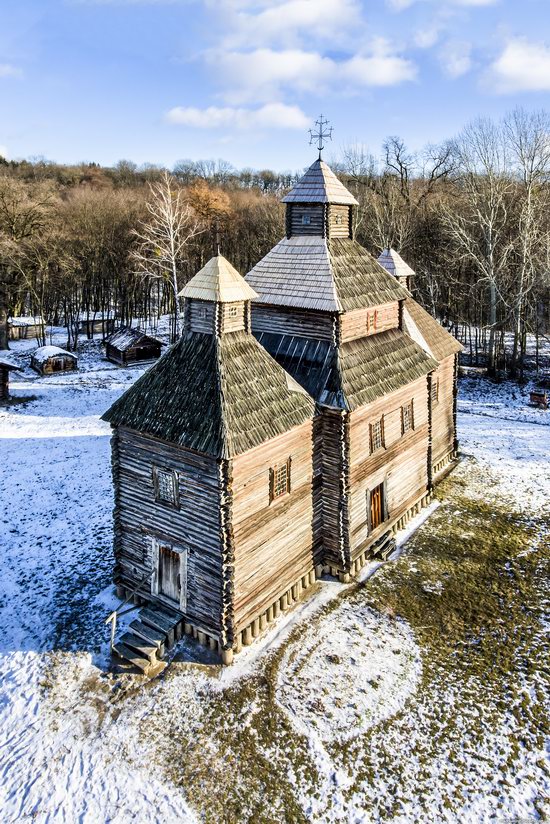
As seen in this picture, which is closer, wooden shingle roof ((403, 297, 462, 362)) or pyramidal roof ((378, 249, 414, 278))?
wooden shingle roof ((403, 297, 462, 362))

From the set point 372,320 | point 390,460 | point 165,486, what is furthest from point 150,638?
point 372,320

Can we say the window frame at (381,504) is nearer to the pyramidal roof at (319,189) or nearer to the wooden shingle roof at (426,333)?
the wooden shingle roof at (426,333)

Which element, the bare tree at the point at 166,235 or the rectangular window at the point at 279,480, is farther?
the bare tree at the point at 166,235

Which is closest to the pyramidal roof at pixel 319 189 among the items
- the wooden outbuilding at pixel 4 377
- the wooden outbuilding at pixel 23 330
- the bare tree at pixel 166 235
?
the bare tree at pixel 166 235

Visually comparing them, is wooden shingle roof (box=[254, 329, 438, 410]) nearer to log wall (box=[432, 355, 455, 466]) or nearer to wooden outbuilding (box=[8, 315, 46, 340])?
log wall (box=[432, 355, 455, 466])

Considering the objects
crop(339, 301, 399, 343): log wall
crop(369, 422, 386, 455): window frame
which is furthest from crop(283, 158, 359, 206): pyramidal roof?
crop(369, 422, 386, 455): window frame

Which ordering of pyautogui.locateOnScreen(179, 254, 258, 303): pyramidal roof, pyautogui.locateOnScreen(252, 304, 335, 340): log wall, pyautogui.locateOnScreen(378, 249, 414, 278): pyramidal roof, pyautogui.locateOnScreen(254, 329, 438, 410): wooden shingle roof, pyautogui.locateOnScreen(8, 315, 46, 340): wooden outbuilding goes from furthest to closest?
pyautogui.locateOnScreen(8, 315, 46, 340): wooden outbuilding < pyautogui.locateOnScreen(378, 249, 414, 278): pyramidal roof < pyautogui.locateOnScreen(252, 304, 335, 340): log wall < pyautogui.locateOnScreen(254, 329, 438, 410): wooden shingle roof < pyautogui.locateOnScreen(179, 254, 258, 303): pyramidal roof
